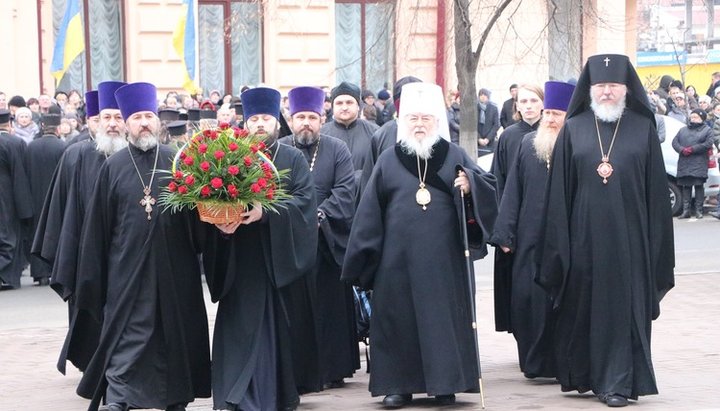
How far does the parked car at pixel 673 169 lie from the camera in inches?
886

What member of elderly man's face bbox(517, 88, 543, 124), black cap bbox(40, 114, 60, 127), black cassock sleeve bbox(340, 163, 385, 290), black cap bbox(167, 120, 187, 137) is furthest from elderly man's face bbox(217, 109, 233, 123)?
black cassock sleeve bbox(340, 163, 385, 290)

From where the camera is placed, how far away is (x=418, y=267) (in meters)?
9.70

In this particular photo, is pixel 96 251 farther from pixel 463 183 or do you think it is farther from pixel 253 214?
pixel 463 183

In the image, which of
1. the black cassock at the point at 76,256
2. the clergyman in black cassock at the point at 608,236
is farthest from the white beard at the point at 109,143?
the clergyman in black cassock at the point at 608,236

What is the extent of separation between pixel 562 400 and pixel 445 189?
158 cm

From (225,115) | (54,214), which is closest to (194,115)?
(225,115)

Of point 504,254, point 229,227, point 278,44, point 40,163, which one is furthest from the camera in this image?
point 278,44

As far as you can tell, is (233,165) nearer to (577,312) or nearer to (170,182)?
(170,182)

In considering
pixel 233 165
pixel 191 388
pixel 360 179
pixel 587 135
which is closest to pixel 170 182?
pixel 233 165

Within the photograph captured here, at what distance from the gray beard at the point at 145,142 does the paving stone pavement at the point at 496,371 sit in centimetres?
177

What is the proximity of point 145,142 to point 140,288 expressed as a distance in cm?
92

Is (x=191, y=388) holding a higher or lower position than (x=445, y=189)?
lower

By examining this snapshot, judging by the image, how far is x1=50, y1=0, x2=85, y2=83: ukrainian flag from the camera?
22891 mm

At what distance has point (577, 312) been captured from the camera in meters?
9.89
